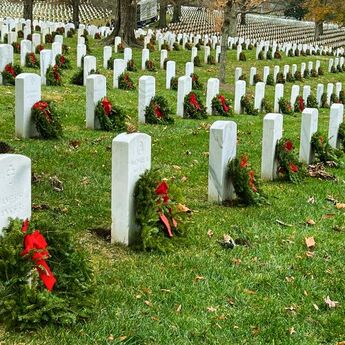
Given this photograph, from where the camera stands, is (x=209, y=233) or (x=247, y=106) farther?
(x=247, y=106)

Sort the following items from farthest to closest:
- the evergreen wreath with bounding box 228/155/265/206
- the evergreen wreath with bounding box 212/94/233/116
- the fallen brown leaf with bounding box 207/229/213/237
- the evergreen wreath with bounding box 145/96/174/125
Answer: the evergreen wreath with bounding box 212/94/233/116
the evergreen wreath with bounding box 145/96/174/125
the evergreen wreath with bounding box 228/155/265/206
the fallen brown leaf with bounding box 207/229/213/237

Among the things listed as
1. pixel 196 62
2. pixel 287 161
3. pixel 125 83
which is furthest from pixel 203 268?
pixel 196 62

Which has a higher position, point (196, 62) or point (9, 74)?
point (196, 62)

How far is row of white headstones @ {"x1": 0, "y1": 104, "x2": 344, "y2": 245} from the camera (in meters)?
4.64

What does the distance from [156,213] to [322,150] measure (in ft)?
17.1

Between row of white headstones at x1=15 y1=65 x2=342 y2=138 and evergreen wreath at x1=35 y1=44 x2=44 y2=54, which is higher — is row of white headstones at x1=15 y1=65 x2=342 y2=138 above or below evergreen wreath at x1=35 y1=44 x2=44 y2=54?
below

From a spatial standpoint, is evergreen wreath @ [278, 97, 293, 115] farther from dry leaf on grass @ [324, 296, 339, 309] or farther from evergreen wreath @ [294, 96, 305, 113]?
dry leaf on grass @ [324, 296, 339, 309]

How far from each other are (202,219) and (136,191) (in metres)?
1.27

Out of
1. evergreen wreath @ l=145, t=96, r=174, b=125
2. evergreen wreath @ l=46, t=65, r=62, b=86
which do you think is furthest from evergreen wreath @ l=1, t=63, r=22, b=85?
evergreen wreath @ l=145, t=96, r=174, b=125

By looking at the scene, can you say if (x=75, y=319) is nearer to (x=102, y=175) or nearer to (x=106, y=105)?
(x=102, y=175)

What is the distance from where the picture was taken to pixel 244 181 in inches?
299

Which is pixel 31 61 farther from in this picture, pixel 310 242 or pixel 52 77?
pixel 310 242

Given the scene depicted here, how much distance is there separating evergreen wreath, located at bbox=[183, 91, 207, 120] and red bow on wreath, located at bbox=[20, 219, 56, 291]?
1019cm

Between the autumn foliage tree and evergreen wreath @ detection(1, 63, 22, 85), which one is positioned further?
the autumn foliage tree
